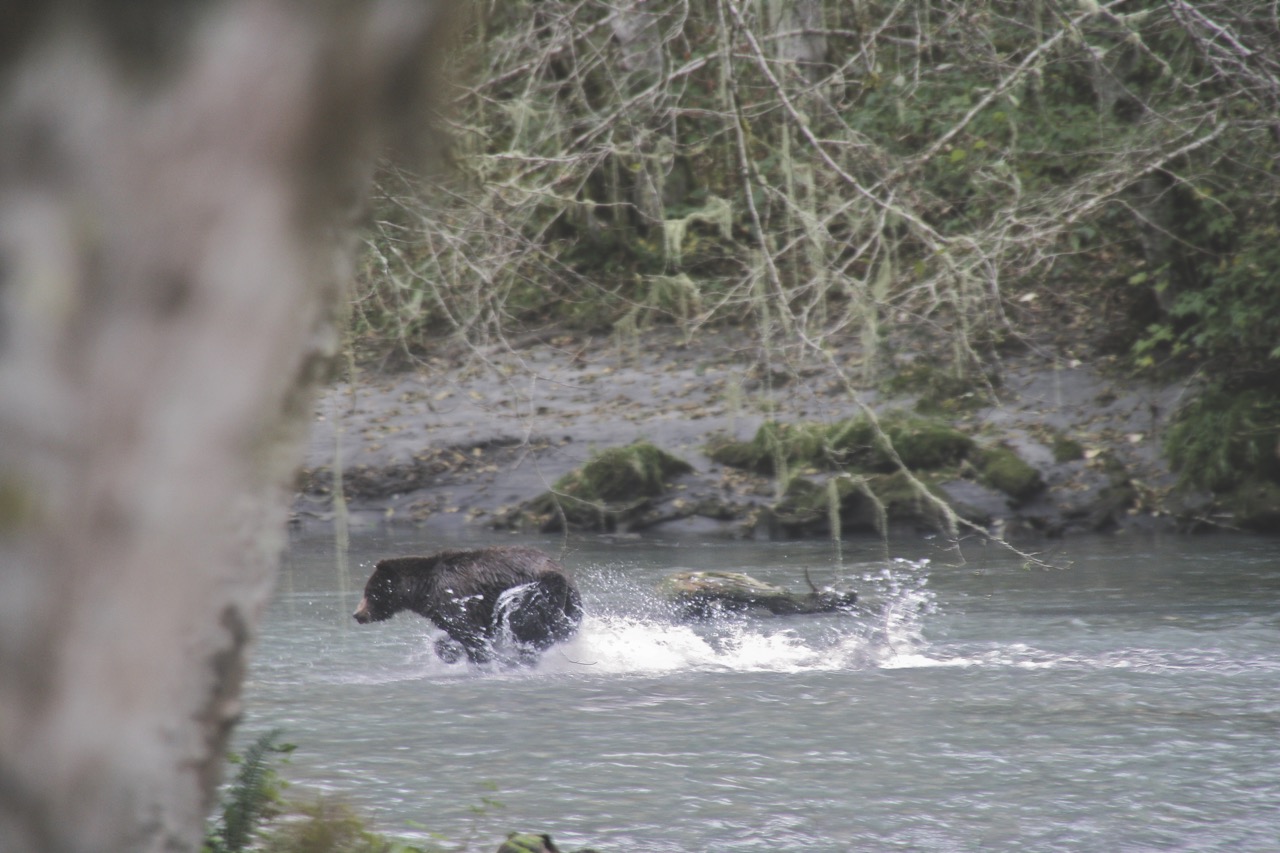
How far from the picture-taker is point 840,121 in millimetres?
7004

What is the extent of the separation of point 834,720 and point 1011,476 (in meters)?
9.70

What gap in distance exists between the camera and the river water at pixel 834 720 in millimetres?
6094

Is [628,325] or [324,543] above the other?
[628,325]

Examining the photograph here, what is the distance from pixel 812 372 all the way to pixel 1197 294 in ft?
17.0

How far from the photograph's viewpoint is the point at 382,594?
9.53 m

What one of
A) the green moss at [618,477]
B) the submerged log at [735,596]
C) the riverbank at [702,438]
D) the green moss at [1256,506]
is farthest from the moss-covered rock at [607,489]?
the green moss at [1256,506]

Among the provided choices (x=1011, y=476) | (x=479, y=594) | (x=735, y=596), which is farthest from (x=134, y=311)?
(x=1011, y=476)

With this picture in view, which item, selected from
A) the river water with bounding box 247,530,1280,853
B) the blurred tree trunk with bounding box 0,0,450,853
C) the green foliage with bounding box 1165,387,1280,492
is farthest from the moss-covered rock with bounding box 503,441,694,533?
the blurred tree trunk with bounding box 0,0,450,853

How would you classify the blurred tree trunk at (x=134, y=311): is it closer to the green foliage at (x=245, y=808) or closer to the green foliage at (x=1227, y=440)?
the green foliage at (x=245, y=808)

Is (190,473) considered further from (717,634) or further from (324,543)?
(324,543)

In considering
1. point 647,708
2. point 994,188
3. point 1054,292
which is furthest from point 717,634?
point 1054,292

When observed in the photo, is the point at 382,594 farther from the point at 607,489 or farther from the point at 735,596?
the point at 607,489

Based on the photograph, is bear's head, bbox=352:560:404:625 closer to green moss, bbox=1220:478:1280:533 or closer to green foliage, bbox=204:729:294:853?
green foliage, bbox=204:729:294:853

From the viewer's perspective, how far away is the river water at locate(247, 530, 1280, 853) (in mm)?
6094
